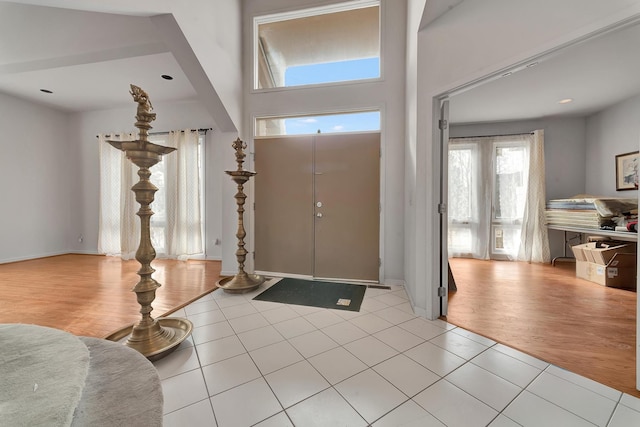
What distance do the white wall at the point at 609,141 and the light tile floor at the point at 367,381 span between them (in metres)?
3.95

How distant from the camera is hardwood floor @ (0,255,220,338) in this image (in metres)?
2.18

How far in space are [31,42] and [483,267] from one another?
23.6ft

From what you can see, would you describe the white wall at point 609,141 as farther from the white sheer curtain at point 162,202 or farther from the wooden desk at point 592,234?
the white sheer curtain at point 162,202

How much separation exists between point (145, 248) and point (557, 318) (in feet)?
12.2

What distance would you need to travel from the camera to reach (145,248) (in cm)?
178

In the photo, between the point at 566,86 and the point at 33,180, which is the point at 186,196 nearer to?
the point at 33,180

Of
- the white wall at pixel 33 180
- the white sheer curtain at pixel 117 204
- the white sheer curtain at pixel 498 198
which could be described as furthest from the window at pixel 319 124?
the white wall at pixel 33 180

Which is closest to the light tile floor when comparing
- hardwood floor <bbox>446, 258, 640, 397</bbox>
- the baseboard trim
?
hardwood floor <bbox>446, 258, 640, 397</bbox>

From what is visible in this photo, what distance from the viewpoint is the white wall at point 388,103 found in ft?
10.1

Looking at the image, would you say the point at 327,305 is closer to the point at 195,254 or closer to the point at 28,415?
the point at 28,415

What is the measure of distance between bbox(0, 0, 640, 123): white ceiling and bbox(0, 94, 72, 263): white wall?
554 millimetres

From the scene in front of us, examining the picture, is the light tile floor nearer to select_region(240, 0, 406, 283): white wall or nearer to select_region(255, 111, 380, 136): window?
select_region(240, 0, 406, 283): white wall

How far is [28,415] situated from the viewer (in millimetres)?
573

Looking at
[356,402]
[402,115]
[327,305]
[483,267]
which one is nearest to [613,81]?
[402,115]
